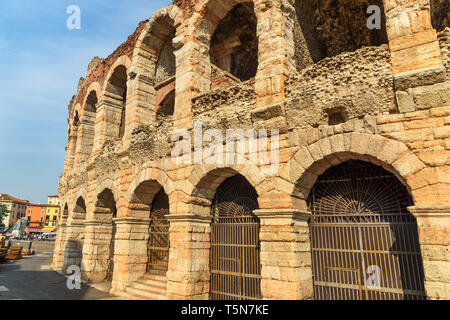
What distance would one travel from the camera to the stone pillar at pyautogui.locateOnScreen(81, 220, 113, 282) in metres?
8.66

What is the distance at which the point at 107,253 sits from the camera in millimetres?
9023

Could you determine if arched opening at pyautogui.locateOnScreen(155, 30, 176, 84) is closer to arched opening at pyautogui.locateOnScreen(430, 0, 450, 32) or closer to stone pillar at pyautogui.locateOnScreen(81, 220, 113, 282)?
stone pillar at pyautogui.locateOnScreen(81, 220, 113, 282)

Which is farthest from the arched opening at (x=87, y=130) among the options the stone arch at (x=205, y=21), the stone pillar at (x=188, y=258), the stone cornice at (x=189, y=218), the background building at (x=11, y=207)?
the background building at (x=11, y=207)

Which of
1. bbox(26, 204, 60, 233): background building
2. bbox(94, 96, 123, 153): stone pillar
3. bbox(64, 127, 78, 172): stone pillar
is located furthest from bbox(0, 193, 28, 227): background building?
bbox(94, 96, 123, 153): stone pillar

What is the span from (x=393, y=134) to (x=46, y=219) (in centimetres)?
6825

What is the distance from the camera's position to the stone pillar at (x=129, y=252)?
280 inches

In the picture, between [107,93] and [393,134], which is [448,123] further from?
[107,93]

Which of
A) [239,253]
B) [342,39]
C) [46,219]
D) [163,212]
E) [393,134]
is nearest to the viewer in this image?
[393,134]

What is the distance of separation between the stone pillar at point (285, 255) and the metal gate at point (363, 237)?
0.31m

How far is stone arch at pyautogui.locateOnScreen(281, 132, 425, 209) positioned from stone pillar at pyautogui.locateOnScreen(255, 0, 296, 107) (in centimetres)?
113

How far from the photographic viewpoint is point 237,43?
9469 millimetres

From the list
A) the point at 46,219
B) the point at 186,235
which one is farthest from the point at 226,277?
the point at 46,219

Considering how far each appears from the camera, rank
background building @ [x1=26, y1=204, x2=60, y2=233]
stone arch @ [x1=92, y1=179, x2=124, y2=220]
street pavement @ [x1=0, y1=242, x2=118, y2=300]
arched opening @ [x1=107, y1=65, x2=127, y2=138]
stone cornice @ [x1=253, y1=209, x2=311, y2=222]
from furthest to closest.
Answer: background building @ [x1=26, y1=204, x2=60, y2=233], arched opening @ [x1=107, y1=65, x2=127, y2=138], stone arch @ [x1=92, y1=179, x2=124, y2=220], street pavement @ [x1=0, y1=242, x2=118, y2=300], stone cornice @ [x1=253, y1=209, x2=311, y2=222]

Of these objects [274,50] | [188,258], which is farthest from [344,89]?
[188,258]
